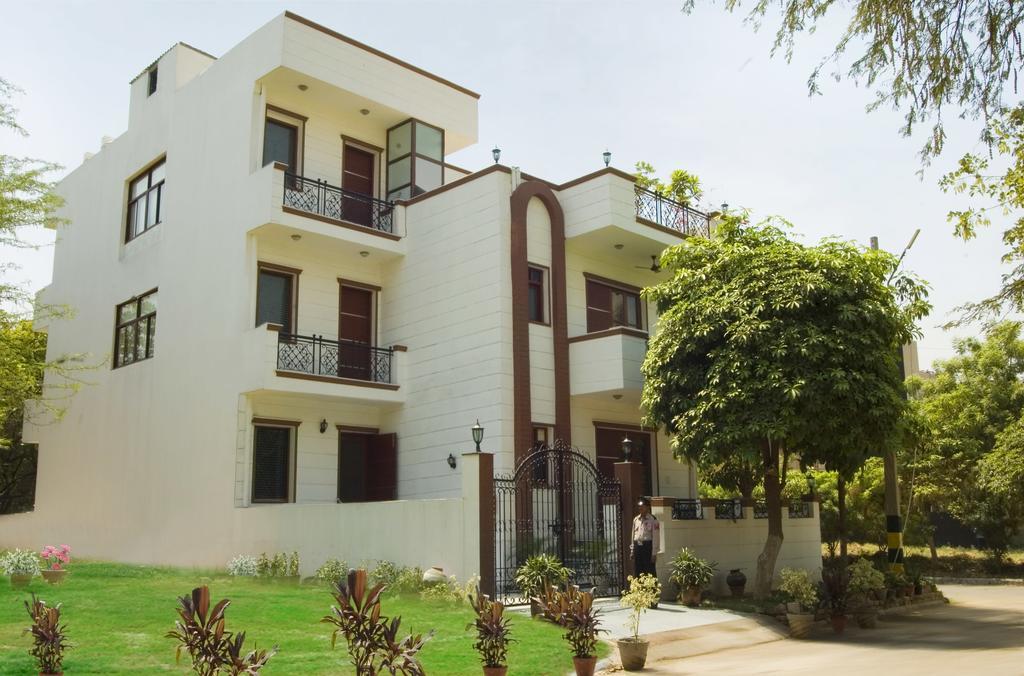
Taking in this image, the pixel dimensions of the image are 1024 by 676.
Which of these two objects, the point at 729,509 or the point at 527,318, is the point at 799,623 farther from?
the point at 527,318

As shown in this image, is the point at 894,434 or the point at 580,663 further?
the point at 894,434

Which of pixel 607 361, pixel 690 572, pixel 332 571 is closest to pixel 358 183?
pixel 607 361

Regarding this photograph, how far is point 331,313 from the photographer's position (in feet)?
65.6

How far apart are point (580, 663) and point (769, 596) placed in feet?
24.0

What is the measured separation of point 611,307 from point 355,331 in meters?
5.79

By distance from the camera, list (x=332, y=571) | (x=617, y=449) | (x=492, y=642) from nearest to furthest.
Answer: (x=492, y=642), (x=332, y=571), (x=617, y=449)

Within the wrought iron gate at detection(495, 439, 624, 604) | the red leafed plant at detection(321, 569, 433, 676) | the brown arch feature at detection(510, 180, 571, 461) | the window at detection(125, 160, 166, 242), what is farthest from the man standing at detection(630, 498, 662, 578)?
the window at detection(125, 160, 166, 242)

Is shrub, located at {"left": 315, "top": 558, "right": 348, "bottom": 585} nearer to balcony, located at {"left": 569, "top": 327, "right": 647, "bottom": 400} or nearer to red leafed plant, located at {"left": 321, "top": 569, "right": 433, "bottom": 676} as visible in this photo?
balcony, located at {"left": 569, "top": 327, "right": 647, "bottom": 400}

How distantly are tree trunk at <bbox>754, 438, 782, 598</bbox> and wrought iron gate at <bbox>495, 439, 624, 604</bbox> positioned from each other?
2.47m

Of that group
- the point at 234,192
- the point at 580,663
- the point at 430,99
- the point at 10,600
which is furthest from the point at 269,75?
the point at 580,663

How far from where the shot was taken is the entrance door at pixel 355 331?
64.4ft

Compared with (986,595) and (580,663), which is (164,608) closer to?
(580,663)

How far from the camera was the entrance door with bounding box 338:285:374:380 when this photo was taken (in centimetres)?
1962

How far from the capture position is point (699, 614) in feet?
47.2
